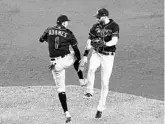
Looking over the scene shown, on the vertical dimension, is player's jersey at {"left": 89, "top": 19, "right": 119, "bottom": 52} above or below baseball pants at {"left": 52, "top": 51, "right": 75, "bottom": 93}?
above

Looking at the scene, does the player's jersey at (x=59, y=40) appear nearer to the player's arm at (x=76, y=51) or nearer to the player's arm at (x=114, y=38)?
the player's arm at (x=76, y=51)

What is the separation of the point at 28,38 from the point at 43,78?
Answer: 3.94 m

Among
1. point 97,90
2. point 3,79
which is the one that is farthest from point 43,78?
point 97,90

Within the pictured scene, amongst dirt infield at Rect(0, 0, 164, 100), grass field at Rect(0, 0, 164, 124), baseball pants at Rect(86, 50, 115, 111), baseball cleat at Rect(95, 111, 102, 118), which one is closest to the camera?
baseball pants at Rect(86, 50, 115, 111)

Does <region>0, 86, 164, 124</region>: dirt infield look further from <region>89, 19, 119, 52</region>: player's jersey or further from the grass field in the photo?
<region>89, 19, 119, 52</region>: player's jersey

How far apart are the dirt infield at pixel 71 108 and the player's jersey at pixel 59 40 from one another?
1.64 m

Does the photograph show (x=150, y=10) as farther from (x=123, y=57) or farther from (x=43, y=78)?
(x=43, y=78)

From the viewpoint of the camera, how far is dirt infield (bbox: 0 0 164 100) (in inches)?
597

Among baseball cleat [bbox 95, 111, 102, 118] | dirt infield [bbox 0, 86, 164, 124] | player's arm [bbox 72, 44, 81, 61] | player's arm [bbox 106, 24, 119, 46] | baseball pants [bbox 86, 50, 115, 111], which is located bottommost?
dirt infield [bbox 0, 86, 164, 124]

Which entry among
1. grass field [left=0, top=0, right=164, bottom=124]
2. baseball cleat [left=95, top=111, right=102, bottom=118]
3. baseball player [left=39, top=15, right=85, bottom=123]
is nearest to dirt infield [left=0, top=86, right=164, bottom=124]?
grass field [left=0, top=0, right=164, bottom=124]

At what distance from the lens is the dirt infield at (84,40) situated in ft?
49.8

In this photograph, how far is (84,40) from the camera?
18.5 meters

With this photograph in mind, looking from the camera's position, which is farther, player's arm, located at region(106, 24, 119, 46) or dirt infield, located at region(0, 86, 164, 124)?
dirt infield, located at region(0, 86, 164, 124)

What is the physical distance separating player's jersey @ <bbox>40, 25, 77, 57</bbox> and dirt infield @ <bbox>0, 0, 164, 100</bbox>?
4.48m
